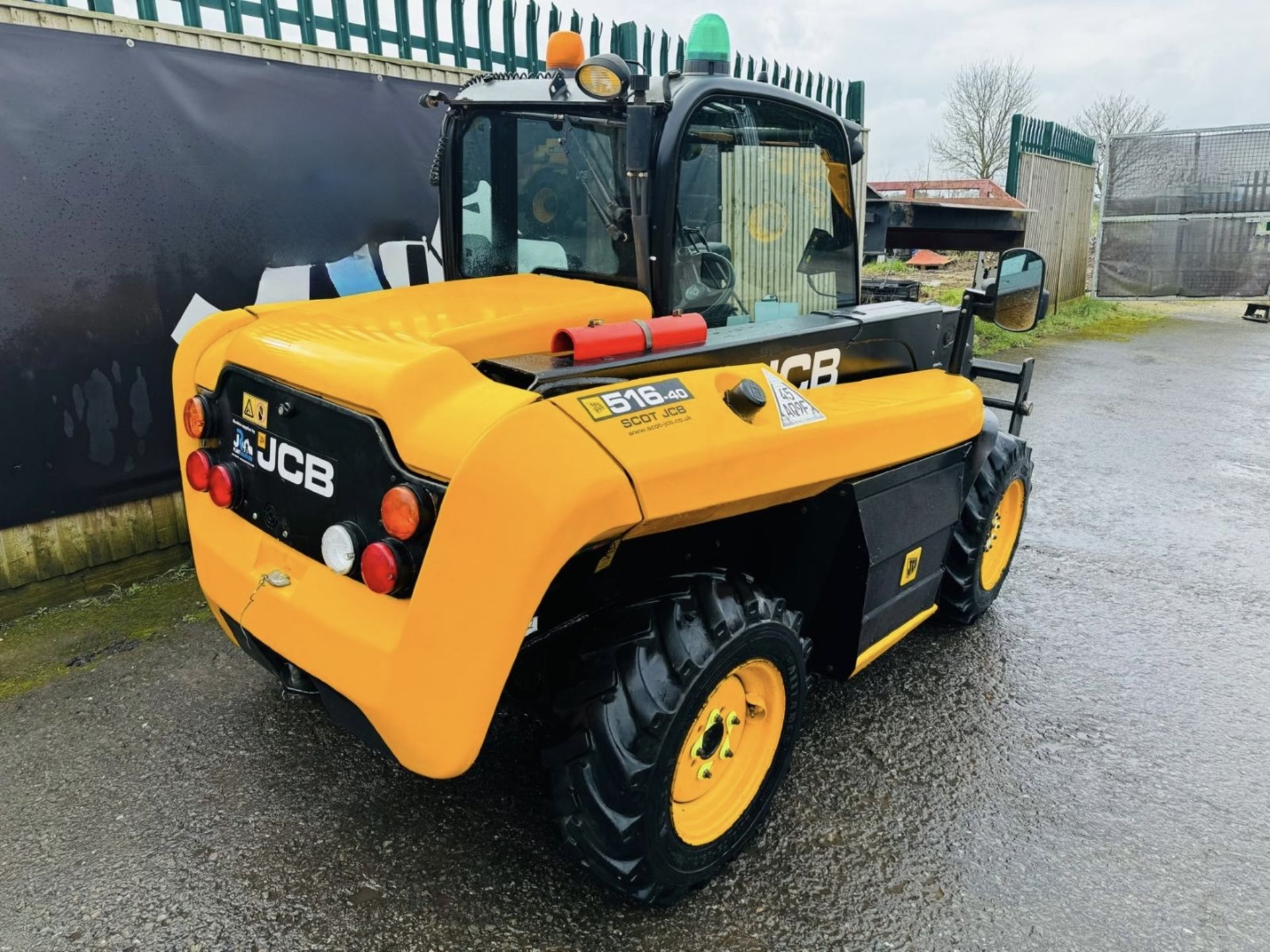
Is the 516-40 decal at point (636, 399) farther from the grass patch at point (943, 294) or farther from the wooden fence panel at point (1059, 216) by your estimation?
the wooden fence panel at point (1059, 216)

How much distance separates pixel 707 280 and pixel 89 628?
308cm

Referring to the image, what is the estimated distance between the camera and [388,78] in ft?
15.6

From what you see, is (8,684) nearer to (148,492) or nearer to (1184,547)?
(148,492)

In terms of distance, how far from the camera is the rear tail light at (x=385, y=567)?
1927 mm

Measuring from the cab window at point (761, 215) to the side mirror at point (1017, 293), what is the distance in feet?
1.66

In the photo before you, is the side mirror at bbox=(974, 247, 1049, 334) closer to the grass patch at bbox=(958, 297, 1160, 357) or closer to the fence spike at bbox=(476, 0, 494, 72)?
the fence spike at bbox=(476, 0, 494, 72)

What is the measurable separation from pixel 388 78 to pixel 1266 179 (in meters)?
15.4

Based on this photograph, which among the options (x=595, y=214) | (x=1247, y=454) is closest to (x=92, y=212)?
(x=595, y=214)

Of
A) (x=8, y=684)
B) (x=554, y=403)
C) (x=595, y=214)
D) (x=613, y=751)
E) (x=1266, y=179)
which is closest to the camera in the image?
(x=554, y=403)

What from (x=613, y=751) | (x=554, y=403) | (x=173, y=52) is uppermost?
(x=173, y=52)

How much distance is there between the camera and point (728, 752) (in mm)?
2432

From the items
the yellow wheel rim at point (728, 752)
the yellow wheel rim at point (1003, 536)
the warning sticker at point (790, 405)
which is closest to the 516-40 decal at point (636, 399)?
the warning sticker at point (790, 405)

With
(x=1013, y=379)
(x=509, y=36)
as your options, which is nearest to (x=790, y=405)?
(x=1013, y=379)

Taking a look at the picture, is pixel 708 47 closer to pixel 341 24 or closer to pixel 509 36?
pixel 341 24
